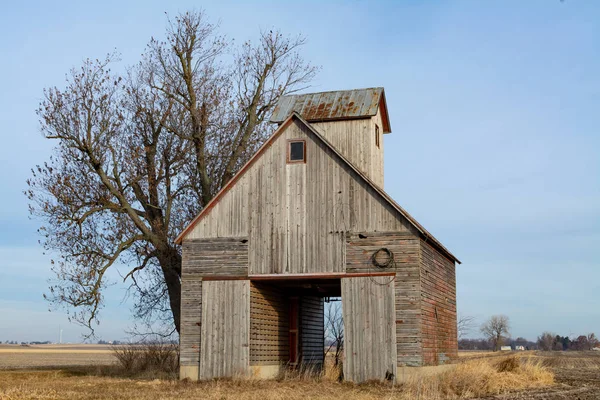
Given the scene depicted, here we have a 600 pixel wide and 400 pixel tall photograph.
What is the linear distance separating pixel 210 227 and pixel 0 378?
10.4 metres

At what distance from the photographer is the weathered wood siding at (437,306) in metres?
23.4

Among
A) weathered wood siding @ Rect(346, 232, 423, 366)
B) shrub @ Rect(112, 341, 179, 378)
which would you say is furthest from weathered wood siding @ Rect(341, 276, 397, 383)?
shrub @ Rect(112, 341, 179, 378)

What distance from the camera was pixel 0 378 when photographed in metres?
27.2

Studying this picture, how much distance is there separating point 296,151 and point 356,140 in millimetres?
3510

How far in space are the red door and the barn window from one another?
680cm

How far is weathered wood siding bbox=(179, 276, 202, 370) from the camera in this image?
949 inches

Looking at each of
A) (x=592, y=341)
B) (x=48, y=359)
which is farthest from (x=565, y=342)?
(x=48, y=359)

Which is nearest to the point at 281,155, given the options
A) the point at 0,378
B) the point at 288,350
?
the point at 288,350

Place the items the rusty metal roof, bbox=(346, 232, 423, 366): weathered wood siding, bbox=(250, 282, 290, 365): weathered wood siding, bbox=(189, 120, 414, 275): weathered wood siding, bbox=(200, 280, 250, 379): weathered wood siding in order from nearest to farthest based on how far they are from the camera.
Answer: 1. bbox=(346, 232, 423, 366): weathered wood siding
2. bbox=(189, 120, 414, 275): weathered wood siding
3. bbox=(200, 280, 250, 379): weathered wood siding
4. bbox=(250, 282, 290, 365): weathered wood siding
5. the rusty metal roof

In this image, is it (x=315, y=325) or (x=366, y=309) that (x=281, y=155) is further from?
(x=315, y=325)

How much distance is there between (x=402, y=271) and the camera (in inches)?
896

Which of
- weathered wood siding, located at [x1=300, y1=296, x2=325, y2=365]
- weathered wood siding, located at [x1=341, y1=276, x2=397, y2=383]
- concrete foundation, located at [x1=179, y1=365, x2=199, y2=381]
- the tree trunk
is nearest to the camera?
weathered wood siding, located at [x1=341, y1=276, x2=397, y2=383]

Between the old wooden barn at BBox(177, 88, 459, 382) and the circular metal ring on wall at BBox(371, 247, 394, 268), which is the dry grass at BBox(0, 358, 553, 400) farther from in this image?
the circular metal ring on wall at BBox(371, 247, 394, 268)

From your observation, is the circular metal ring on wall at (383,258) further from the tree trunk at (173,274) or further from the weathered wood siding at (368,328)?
the tree trunk at (173,274)
